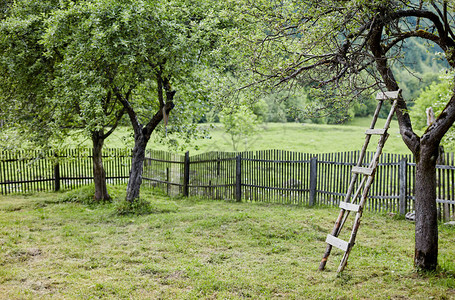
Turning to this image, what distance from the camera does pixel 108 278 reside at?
6.35 meters

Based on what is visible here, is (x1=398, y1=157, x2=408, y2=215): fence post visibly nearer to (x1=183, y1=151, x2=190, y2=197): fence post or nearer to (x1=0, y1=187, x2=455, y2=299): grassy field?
(x1=0, y1=187, x2=455, y2=299): grassy field

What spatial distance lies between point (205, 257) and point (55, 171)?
1228cm

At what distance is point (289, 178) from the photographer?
13.5 metres

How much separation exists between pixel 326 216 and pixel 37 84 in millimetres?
11356

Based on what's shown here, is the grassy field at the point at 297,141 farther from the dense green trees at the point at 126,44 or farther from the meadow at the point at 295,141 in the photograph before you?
the dense green trees at the point at 126,44

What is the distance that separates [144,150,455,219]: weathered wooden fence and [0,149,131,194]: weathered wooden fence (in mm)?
2328

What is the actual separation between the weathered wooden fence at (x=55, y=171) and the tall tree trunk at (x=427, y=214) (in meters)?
12.3

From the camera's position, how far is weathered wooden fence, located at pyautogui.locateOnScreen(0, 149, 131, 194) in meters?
16.0

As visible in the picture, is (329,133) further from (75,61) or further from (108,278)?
(108,278)

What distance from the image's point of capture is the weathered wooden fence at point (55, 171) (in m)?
16.0

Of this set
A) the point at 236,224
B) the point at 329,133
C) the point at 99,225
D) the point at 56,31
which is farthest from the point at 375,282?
the point at 329,133

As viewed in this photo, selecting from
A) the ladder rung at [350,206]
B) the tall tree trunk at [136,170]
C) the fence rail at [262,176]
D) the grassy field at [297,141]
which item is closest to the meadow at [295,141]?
the grassy field at [297,141]

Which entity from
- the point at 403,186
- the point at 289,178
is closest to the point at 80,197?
the point at 289,178

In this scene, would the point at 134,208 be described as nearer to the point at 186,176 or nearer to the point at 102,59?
the point at 186,176
